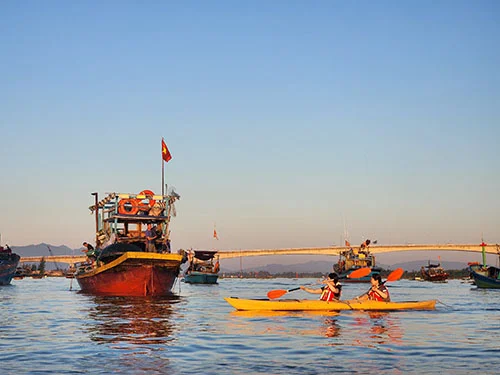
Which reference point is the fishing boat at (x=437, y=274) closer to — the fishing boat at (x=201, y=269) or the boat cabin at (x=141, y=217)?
the fishing boat at (x=201, y=269)

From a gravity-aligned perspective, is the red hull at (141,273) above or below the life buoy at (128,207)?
below

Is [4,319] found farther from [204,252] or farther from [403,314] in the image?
[204,252]

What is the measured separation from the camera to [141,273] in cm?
4469

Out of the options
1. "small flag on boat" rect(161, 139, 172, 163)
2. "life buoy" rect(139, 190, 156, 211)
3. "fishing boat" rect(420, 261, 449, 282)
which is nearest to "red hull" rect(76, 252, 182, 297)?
"life buoy" rect(139, 190, 156, 211)

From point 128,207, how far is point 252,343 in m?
35.1

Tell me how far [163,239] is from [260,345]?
34.8 meters

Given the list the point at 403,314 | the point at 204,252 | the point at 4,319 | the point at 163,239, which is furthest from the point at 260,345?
the point at 204,252

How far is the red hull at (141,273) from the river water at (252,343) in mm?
13726

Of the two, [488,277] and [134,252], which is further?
[488,277]

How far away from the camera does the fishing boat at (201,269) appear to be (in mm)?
97312

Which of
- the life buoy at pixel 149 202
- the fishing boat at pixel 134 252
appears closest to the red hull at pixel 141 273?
the fishing boat at pixel 134 252

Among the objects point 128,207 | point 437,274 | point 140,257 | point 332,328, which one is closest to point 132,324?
point 332,328

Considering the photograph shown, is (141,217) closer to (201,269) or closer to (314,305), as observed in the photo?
(314,305)

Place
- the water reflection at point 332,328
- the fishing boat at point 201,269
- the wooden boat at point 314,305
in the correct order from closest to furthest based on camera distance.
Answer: the water reflection at point 332,328, the wooden boat at point 314,305, the fishing boat at point 201,269
